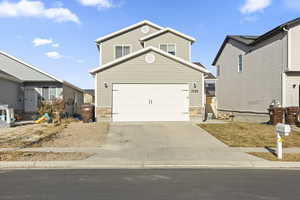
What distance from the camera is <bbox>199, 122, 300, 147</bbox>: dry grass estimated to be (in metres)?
11.4

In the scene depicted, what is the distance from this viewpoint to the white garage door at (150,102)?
16.8m

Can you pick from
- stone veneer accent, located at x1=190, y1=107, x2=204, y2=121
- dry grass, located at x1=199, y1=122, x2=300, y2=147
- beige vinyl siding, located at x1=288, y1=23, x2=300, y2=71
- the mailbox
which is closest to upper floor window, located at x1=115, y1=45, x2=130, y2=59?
stone veneer accent, located at x1=190, y1=107, x2=204, y2=121

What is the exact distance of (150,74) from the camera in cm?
1698

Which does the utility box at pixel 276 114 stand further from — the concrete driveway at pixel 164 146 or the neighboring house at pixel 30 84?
the neighboring house at pixel 30 84

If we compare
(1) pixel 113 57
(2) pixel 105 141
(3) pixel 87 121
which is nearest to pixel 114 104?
(3) pixel 87 121

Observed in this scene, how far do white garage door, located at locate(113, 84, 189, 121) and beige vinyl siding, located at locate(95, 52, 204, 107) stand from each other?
337mm

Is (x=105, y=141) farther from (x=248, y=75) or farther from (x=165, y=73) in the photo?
(x=248, y=75)

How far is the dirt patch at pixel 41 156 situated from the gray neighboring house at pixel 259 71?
A: 43.0 feet

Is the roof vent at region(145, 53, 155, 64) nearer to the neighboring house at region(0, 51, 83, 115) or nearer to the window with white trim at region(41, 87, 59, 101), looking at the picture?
the neighboring house at region(0, 51, 83, 115)

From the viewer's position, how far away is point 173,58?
1694 centimetres
